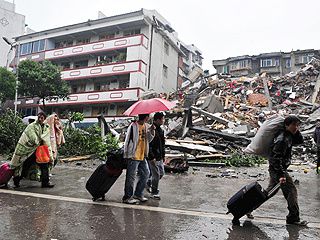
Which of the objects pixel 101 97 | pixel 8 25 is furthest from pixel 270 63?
pixel 8 25

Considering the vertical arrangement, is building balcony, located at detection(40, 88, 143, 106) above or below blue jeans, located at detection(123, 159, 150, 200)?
above

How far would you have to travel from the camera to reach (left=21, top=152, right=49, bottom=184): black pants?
6635 mm

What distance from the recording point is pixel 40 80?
31.1 meters

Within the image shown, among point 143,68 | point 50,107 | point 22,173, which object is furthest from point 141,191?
point 50,107

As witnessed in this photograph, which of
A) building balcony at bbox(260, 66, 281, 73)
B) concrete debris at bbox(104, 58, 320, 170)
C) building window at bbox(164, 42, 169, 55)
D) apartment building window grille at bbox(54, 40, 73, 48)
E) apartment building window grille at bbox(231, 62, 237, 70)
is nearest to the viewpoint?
concrete debris at bbox(104, 58, 320, 170)

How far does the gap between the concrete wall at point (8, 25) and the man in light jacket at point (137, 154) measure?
1744 inches

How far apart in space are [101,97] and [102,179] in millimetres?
27722

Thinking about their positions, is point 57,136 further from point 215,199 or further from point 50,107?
point 50,107

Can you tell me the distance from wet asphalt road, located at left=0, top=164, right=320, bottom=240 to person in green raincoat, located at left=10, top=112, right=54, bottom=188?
36cm

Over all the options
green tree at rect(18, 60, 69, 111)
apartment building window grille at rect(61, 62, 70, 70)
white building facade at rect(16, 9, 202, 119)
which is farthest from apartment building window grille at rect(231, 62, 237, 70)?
green tree at rect(18, 60, 69, 111)

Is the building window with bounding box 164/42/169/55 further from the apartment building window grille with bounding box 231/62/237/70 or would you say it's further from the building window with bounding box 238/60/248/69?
the building window with bounding box 238/60/248/69

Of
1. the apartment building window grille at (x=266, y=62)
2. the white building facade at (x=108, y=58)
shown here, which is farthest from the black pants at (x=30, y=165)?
the apartment building window grille at (x=266, y=62)

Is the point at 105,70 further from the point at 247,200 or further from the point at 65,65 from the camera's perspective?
the point at 247,200

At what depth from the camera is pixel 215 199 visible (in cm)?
609
